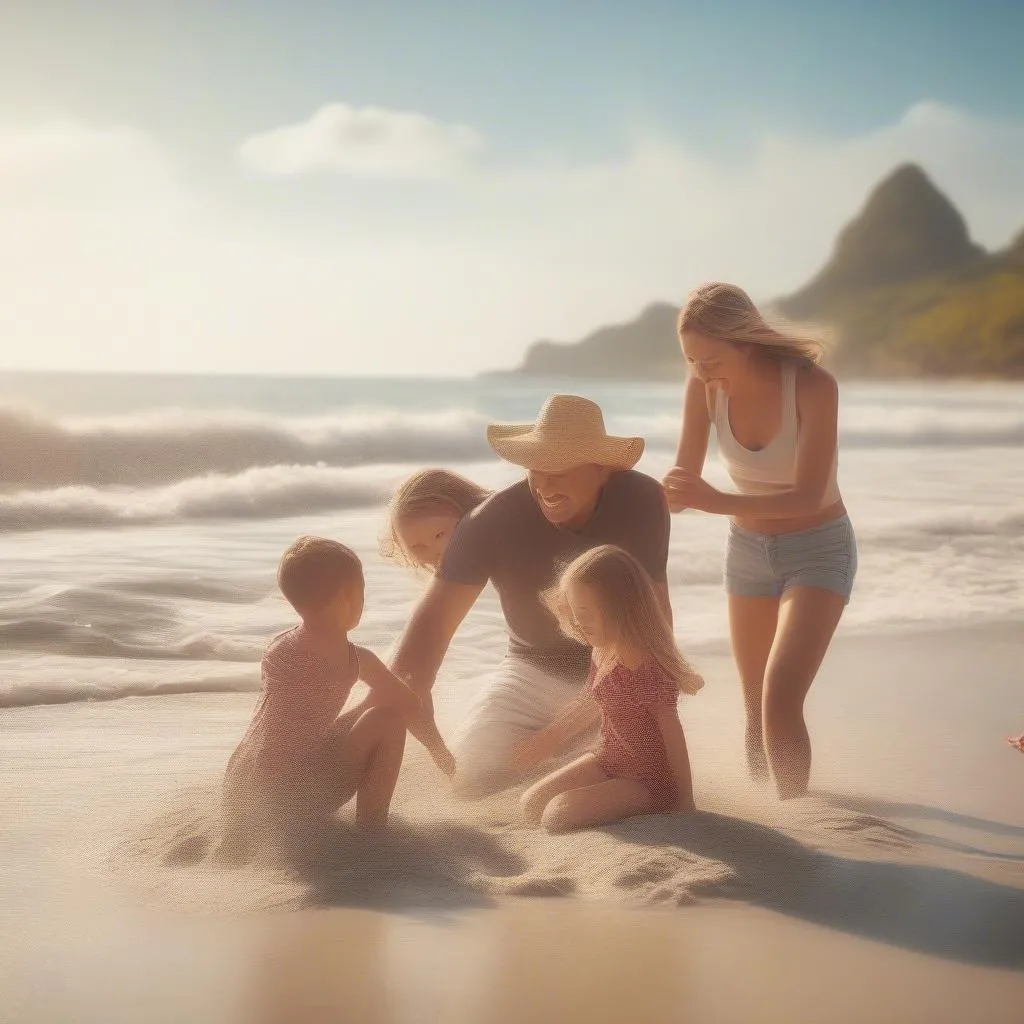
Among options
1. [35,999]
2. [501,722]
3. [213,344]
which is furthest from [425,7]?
[213,344]

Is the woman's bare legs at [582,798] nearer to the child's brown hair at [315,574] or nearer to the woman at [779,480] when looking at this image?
the woman at [779,480]

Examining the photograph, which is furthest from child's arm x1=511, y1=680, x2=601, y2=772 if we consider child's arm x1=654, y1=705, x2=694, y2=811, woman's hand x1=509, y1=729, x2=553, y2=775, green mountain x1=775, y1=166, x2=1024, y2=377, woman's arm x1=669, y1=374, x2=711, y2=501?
green mountain x1=775, y1=166, x2=1024, y2=377

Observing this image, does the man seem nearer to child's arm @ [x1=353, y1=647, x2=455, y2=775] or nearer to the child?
the child

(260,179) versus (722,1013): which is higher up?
(260,179)

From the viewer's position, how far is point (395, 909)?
2.33m

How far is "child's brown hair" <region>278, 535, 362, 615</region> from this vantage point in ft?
8.21

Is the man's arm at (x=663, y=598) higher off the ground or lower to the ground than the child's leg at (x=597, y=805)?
higher

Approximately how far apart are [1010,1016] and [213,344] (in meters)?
30.3

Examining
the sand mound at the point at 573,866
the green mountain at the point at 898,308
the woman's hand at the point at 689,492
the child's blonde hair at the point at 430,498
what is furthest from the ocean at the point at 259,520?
A: the green mountain at the point at 898,308

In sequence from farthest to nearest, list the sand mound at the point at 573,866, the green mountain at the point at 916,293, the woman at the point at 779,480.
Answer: the green mountain at the point at 916,293 → the woman at the point at 779,480 → the sand mound at the point at 573,866

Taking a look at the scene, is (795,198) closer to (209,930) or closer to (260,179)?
(260,179)

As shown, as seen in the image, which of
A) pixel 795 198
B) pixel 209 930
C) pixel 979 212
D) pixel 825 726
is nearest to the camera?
pixel 209 930

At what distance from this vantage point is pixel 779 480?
120 inches

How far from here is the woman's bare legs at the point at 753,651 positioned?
3.21 m
